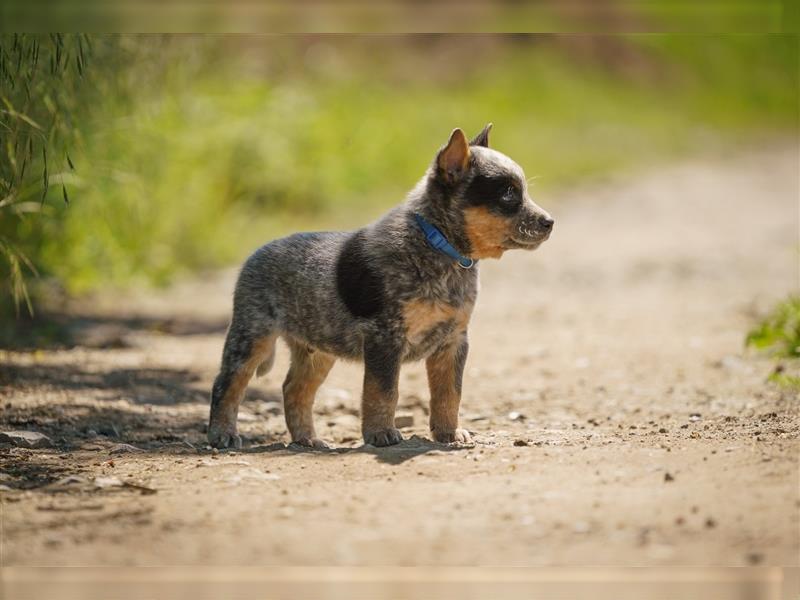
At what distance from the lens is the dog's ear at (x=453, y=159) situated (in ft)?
21.9

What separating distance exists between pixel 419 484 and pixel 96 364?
4750 millimetres

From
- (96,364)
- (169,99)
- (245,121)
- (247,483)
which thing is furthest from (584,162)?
(247,483)

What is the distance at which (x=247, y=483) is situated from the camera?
5941 millimetres

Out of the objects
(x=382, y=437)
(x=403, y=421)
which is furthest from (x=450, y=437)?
(x=403, y=421)

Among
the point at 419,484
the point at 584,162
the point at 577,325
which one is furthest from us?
the point at 584,162

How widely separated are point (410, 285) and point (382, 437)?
2.82 feet

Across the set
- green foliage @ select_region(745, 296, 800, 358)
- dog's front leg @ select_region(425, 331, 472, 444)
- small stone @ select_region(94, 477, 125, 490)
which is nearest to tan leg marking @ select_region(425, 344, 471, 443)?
dog's front leg @ select_region(425, 331, 472, 444)

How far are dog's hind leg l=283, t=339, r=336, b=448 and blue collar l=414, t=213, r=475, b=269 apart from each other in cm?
115

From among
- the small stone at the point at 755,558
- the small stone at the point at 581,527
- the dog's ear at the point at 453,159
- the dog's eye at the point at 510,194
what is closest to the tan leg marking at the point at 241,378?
the dog's ear at the point at 453,159

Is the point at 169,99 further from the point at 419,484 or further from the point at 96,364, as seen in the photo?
the point at 419,484

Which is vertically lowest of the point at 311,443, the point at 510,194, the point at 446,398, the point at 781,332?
the point at 311,443

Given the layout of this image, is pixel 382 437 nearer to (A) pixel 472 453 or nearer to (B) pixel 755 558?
(A) pixel 472 453

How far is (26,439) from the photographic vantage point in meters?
7.22

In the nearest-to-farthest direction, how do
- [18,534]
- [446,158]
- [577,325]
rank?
[18,534] → [446,158] → [577,325]
